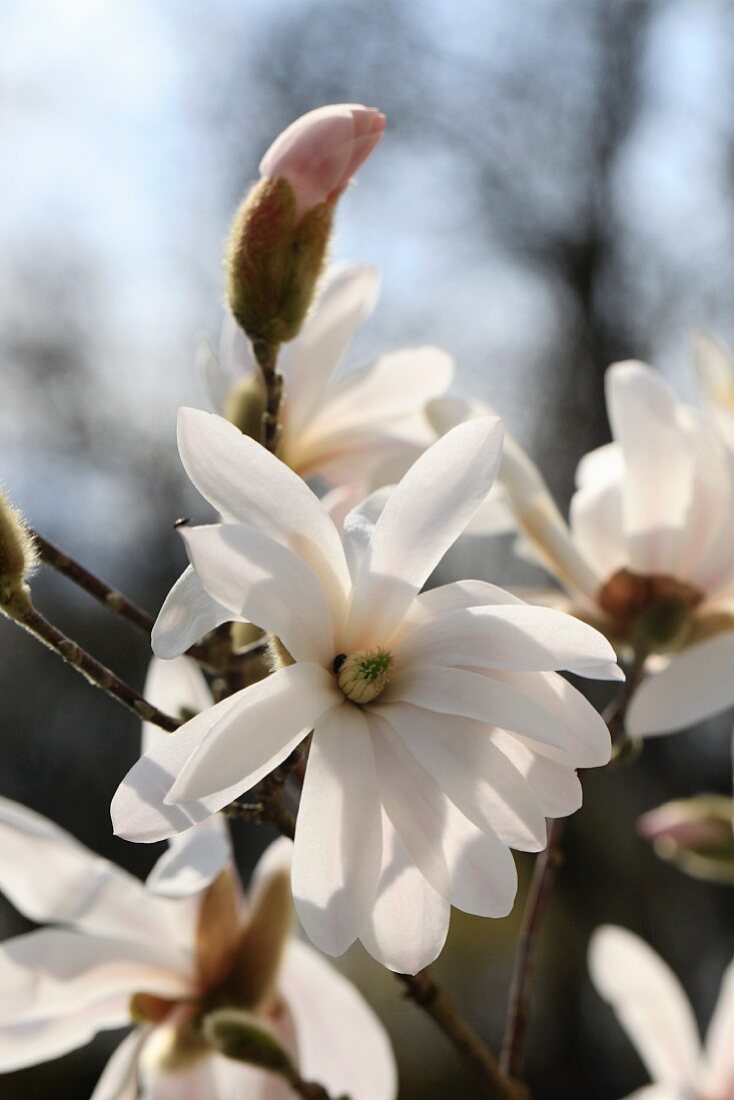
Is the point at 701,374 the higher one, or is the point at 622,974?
the point at 701,374

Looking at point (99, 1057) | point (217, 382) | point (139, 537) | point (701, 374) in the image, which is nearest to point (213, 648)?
point (217, 382)

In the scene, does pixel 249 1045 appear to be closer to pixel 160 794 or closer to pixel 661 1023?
pixel 160 794

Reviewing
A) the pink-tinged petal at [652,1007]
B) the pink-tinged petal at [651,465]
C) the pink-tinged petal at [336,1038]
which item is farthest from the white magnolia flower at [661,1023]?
Result: the pink-tinged petal at [651,465]

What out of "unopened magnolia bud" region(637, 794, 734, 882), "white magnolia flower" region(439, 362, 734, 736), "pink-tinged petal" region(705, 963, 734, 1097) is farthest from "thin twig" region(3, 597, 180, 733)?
"pink-tinged petal" region(705, 963, 734, 1097)

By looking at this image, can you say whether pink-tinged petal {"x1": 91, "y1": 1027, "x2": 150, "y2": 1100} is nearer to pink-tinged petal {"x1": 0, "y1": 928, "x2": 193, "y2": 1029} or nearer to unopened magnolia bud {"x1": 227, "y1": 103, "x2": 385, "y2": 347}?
pink-tinged petal {"x1": 0, "y1": 928, "x2": 193, "y2": 1029}

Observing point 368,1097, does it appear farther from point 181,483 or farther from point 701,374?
point 181,483

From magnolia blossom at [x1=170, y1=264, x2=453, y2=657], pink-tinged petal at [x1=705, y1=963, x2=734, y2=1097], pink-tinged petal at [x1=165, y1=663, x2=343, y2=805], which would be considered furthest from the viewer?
pink-tinged petal at [x1=705, y1=963, x2=734, y2=1097]
